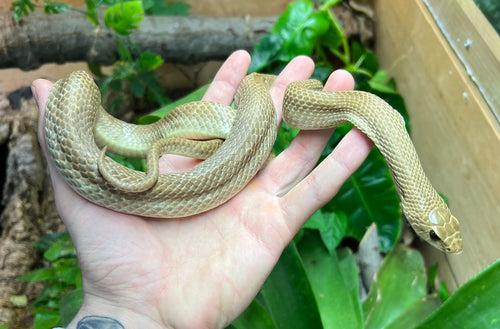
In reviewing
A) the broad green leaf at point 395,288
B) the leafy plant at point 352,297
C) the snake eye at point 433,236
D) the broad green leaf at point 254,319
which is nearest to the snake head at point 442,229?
the snake eye at point 433,236

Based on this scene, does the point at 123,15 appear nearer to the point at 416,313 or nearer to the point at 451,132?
the point at 451,132

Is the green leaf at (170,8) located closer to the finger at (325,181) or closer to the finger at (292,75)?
the finger at (292,75)

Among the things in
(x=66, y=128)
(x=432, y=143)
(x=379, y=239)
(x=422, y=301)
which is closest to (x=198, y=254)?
(x=66, y=128)

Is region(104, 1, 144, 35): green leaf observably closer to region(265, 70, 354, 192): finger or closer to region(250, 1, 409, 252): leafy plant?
region(250, 1, 409, 252): leafy plant

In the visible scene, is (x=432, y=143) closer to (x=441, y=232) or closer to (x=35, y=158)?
(x=441, y=232)

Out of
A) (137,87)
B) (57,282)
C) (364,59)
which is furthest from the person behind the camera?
(364,59)

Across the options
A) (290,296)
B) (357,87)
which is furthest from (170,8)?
(290,296)

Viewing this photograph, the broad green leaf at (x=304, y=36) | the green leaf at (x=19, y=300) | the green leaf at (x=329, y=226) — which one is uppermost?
the broad green leaf at (x=304, y=36)
